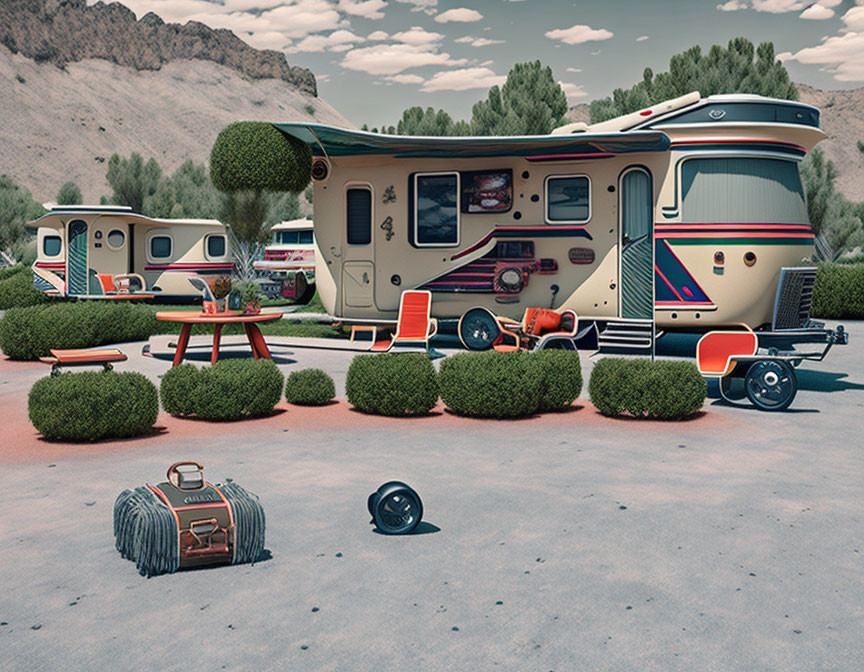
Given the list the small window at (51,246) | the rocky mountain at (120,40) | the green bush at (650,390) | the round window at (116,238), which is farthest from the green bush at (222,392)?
the rocky mountain at (120,40)

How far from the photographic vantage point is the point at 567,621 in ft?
14.2

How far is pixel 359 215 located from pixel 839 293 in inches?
498

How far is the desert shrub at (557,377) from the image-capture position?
9641 millimetres

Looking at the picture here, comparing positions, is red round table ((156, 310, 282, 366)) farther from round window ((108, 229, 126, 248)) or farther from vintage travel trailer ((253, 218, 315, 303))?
vintage travel trailer ((253, 218, 315, 303))

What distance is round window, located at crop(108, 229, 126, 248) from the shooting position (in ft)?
78.2

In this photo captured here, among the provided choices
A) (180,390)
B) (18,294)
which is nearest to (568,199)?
(180,390)

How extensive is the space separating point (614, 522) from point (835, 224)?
2942 centimetres

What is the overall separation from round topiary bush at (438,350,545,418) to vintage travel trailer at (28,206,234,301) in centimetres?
1477

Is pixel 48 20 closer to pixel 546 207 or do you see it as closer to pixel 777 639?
pixel 546 207

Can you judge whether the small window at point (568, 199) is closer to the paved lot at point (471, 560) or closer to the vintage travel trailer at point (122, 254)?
the paved lot at point (471, 560)

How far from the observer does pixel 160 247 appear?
24.9 meters

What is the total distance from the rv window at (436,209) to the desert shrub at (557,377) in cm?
539

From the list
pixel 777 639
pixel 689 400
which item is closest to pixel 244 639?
pixel 777 639

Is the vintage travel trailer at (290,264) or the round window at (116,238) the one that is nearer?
the round window at (116,238)
